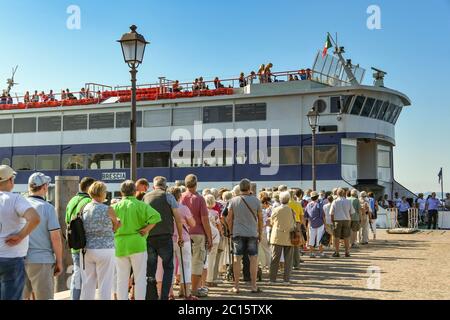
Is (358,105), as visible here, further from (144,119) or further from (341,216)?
(341,216)

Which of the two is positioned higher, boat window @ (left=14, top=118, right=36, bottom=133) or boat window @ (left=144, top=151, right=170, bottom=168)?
boat window @ (left=14, top=118, right=36, bottom=133)

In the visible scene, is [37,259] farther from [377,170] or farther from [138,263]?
[377,170]

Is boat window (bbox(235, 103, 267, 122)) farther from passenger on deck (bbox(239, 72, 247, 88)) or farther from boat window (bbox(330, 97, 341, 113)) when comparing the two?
boat window (bbox(330, 97, 341, 113))

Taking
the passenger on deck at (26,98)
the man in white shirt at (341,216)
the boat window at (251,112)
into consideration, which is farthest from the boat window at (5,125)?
the man in white shirt at (341,216)

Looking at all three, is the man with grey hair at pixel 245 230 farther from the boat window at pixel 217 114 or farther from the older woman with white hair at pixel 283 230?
the boat window at pixel 217 114

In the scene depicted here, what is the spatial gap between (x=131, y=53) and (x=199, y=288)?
474cm

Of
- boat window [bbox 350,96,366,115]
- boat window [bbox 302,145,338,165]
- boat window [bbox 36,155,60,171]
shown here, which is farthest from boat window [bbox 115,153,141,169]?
boat window [bbox 350,96,366,115]

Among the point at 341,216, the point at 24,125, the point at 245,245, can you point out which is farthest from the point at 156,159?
the point at 245,245

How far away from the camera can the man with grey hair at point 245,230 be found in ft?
33.7

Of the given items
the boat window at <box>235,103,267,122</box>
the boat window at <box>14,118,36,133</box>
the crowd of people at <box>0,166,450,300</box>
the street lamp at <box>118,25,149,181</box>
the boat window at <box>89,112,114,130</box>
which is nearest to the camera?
the crowd of people at <box>0,166,450,300</box>

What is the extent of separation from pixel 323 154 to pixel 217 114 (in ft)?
18.1

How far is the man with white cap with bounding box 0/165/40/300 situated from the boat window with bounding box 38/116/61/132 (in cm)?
2855

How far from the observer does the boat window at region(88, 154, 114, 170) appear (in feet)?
106

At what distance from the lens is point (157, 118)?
102ft
